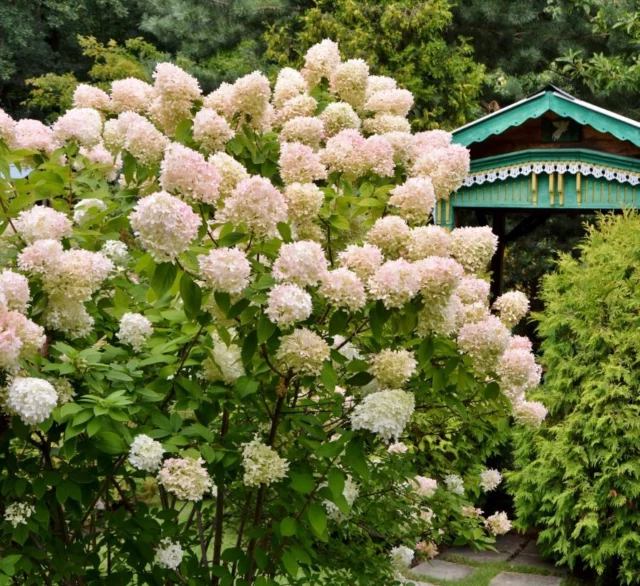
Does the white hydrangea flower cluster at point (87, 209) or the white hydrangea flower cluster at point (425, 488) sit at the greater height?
the white hydrangea flower cluster at point (87, 209)

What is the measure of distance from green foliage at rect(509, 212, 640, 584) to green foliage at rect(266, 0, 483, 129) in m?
5.59

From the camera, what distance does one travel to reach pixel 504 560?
614cm

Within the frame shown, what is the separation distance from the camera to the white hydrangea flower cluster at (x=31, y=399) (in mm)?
1943

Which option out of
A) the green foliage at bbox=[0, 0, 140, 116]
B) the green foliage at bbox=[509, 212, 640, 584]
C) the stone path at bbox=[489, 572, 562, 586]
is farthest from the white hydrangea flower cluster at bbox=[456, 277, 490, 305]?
the green foliage at bbox=[0, 0, 140, 116]

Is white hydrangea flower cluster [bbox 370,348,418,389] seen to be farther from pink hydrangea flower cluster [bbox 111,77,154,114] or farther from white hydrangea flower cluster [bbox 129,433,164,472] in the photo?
pink hydrangea flower cluster [bbox 111,77,154,114]

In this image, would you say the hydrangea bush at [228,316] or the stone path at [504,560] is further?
the stone path at [504,560]

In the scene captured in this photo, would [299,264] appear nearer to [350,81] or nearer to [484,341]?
[484,341]

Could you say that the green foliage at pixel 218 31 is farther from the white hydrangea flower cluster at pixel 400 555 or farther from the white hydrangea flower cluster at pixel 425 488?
the white hydrangea flower cluster at pixel 400 555

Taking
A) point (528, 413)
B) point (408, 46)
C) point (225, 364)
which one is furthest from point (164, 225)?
point (408, 46)

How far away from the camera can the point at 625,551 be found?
5348 millimetres

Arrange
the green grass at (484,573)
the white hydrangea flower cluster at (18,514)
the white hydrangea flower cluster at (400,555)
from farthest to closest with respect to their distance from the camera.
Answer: the green grass at (484,573), the white hydrangea flower cluster at (400,555), the white hydrangea flower cluster at (18,514)

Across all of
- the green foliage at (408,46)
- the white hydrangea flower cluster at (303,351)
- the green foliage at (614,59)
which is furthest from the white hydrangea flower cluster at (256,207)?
the green foliage at (408,46)

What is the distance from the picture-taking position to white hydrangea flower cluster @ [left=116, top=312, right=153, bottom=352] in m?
2.32

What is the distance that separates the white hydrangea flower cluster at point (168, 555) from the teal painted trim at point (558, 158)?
6.04 metres
